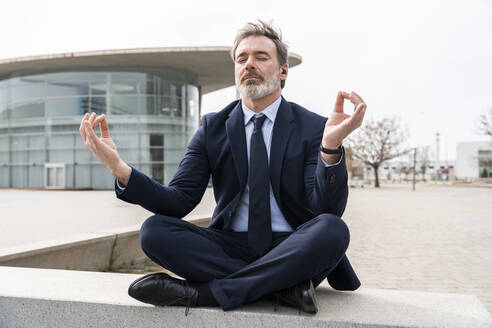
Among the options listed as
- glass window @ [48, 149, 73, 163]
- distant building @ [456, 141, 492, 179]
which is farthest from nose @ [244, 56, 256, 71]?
distant building @ [456, 141, 492, 179]

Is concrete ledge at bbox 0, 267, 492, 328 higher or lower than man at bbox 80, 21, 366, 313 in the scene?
lower

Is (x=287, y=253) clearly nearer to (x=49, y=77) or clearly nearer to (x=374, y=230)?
(x=374, y=230)

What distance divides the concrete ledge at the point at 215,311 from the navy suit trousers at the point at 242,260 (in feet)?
0.38

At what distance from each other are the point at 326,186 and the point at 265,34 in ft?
3.37

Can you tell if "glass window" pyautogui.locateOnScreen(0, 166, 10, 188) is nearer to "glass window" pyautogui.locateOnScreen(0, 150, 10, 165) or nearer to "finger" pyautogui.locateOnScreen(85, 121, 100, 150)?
"glass window" pyautogui.locateOnScreen(0, 150, 10, 165)

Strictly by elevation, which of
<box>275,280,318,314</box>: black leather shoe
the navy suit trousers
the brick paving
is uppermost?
the navy suit trousers

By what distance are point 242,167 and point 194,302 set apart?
75cm

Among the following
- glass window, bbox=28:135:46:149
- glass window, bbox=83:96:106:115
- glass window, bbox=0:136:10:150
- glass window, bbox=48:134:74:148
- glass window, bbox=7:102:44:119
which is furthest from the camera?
glass window, bbox=0:136:10:150

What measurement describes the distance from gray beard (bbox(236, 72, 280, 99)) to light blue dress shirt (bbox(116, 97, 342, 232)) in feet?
0.34

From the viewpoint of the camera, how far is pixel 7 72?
30719 mm

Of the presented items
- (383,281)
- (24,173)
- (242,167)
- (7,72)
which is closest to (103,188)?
(24,173)

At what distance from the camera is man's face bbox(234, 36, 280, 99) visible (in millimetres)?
2590

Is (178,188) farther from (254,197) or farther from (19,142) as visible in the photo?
(19,142)

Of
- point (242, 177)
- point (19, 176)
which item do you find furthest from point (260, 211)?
point (19, 176)
